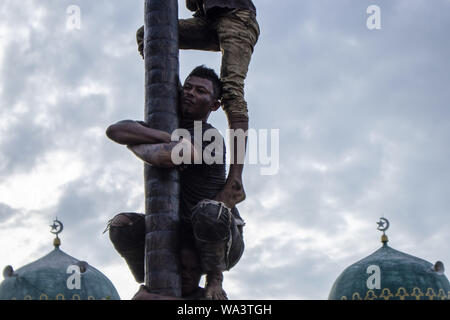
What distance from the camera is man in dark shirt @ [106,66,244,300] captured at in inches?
326

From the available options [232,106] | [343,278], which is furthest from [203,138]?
[343,278]

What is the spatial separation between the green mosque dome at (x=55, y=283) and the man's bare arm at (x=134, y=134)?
19.5m

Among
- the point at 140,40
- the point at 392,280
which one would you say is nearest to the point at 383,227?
the point at 392,280

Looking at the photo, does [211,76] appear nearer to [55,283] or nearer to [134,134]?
[134,134]

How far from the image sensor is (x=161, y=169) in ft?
28.3

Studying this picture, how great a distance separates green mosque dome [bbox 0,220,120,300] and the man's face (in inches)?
754

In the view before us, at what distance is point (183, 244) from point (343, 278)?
23398 millimetres

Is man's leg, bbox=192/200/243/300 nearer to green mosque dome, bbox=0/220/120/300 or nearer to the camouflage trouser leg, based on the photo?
the camouflage trouser leg

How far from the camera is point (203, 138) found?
8984 millimetres

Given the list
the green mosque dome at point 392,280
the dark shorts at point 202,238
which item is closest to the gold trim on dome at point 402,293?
the green mosque dome at point 392,280

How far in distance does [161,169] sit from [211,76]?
4.49ft

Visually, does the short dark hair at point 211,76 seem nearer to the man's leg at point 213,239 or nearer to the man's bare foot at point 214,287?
the man's leg at point 213,239

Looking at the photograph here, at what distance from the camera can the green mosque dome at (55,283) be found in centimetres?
2780
